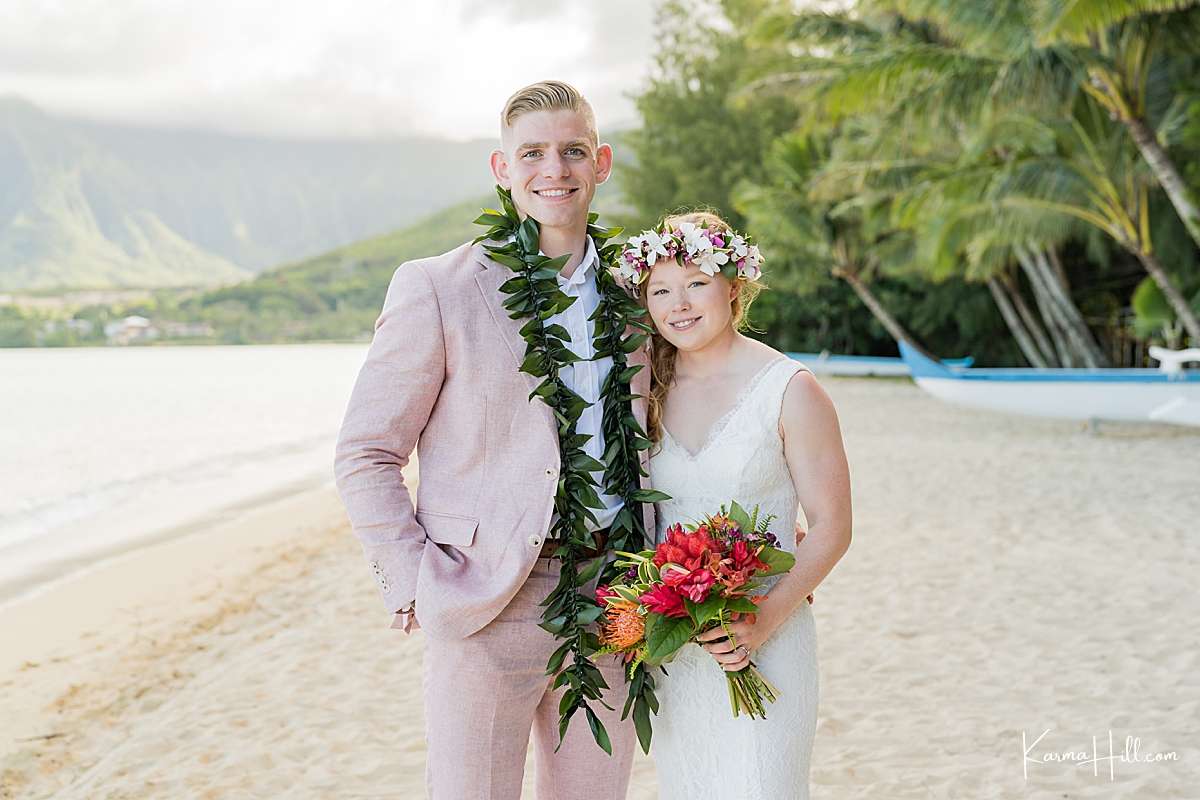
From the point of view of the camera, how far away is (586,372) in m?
2.17

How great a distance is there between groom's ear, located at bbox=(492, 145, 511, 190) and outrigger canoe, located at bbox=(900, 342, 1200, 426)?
11.3 metres

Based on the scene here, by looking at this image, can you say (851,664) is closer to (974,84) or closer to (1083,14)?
(1083,14)

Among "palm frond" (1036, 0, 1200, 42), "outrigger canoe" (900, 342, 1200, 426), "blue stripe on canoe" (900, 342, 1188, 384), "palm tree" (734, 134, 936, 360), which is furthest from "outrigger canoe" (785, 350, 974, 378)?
"palm frond" (1036, 0, 1200, 42)

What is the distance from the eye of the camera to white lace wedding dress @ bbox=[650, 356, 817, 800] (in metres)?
2.04

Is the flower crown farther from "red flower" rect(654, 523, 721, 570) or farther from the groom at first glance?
"red flower" rect(654, 523, 721, 570)

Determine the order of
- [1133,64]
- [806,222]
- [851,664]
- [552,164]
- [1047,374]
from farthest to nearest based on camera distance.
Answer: [806,222] → [1047,374] → [1133,64] → [851,664] → [552,164]

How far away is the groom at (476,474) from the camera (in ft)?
6.45

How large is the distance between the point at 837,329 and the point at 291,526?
2447cm

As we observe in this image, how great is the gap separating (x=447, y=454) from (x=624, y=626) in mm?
567

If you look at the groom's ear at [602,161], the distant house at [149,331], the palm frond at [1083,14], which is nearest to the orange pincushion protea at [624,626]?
the groom's ear at [602,161]

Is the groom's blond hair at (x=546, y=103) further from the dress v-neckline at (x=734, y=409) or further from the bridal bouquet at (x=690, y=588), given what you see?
the bridal bouquet at (x=690, y=588)

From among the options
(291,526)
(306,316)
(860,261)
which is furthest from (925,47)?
(306,316)

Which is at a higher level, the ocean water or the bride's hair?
the bride's hair

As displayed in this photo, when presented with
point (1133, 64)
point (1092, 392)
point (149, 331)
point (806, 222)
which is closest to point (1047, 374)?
point (1092, 392)
